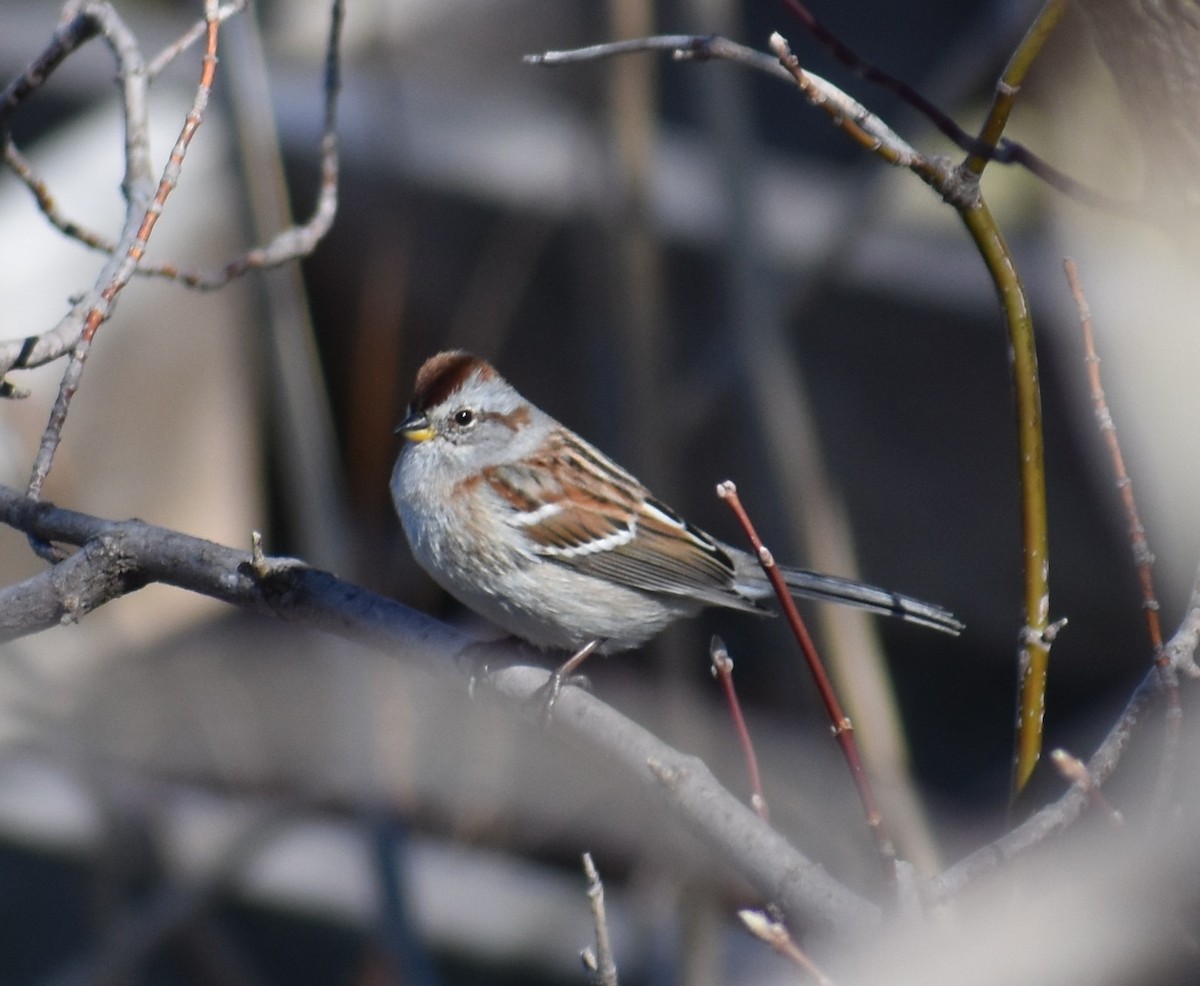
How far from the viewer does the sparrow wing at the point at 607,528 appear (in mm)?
2592

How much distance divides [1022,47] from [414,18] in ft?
12.4

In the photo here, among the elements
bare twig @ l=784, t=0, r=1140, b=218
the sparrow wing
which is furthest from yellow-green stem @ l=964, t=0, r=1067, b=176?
the sparrow wing

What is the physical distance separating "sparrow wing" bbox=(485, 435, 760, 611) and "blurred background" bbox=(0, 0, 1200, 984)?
24cm

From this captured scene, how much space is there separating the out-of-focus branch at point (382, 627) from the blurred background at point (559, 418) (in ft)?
2.81

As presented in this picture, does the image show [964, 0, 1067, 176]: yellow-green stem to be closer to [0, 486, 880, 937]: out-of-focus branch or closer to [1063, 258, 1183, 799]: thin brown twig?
[1063, 258, 1183, 799]: thin brown twig

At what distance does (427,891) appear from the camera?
3615 millimetres

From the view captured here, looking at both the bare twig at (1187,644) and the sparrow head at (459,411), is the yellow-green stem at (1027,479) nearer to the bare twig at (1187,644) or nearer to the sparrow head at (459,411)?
the bare twig at (1187,644)

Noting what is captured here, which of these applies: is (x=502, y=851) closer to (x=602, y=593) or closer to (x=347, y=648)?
(x=347, y=648)

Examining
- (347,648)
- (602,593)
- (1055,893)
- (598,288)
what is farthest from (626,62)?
(1055,893)

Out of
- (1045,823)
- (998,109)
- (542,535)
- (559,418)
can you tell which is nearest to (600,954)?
(1045,823)

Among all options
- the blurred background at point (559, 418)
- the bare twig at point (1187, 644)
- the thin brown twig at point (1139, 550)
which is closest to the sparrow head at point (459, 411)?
the blurred background at point (559, 418)

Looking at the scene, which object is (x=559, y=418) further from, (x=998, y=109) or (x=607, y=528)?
(x=998, y=109)

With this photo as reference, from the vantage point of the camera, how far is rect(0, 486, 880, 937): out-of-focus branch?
123 cm

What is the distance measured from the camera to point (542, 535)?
2.58 metres
